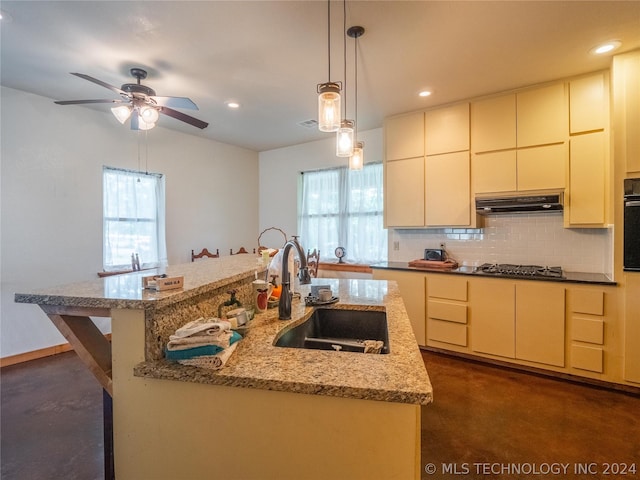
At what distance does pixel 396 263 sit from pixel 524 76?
7.41 feet

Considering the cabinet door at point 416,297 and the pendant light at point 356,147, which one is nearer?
the pendant light at point 356,147

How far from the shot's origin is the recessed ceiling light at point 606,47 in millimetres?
2289

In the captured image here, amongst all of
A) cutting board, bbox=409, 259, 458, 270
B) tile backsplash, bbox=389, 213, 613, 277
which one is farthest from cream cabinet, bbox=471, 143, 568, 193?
cutting board, bbox=409, 259, 458, 270

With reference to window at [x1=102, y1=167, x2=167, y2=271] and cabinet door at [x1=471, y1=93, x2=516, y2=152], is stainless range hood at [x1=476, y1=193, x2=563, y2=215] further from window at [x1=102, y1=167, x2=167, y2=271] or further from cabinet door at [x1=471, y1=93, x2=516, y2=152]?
window at [x1=102, y1=167, x2=167, y2=271]

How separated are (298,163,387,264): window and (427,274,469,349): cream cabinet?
1184 millimetres

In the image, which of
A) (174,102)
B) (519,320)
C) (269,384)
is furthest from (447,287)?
(174,102)

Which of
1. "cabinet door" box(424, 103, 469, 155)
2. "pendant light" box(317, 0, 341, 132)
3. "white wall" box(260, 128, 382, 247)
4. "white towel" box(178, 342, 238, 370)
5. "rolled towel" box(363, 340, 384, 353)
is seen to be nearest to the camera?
"white towel" box(178, 342, 238, 370)

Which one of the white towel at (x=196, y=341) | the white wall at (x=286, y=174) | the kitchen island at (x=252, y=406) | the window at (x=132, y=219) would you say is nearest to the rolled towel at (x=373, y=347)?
the kitchen island at (x=252, y=406)

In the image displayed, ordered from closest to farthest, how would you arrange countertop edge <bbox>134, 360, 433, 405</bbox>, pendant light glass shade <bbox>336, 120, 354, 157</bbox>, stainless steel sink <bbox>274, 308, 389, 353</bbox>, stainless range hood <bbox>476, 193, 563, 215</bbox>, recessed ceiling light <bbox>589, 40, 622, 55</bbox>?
countertop edge <bbox>134, 360, 433, 405</bbox>
stainless steel sink <bbox>274, 308, 389, 353</bbox>
pendant light glass shade <bbox>336, 120, 354, 157</bbox>
recessed ceiling light <bbox>589, 40, 622, 55</bbox>
stainless range hood <bbox>476, 193, 563, 215</bbox>

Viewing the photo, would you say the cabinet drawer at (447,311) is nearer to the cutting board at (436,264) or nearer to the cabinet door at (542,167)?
the cutting board at (436,264)

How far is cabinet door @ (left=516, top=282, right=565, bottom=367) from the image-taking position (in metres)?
2.65

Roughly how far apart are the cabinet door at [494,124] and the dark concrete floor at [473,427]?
7.25 ft

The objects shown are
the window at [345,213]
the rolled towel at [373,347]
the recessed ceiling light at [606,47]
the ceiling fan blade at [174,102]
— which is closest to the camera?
the rolled towel at [373,347]

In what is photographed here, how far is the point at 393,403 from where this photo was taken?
32.2 inches
